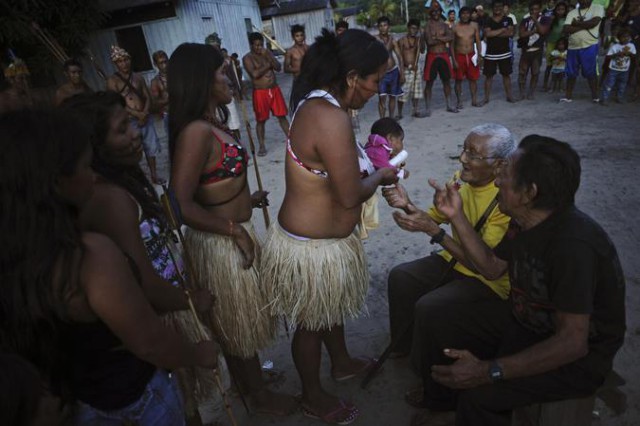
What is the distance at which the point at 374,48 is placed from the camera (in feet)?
5.87

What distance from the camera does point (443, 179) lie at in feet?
16.5

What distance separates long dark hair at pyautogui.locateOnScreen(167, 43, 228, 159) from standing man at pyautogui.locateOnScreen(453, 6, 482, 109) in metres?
7.40

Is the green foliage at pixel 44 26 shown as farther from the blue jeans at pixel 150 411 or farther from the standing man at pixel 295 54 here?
the blue jeans at pixel 150 411

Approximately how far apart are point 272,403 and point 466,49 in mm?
7874

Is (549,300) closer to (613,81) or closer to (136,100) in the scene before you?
(136,100)

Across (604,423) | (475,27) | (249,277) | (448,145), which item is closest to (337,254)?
(249,277)

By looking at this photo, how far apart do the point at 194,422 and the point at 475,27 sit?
27.4ft

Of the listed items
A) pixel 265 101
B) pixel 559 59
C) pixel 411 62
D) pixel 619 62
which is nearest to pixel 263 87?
pixel 265 101

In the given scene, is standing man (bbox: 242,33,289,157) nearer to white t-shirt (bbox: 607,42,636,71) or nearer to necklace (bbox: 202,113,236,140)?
necklace (bbox: 202,113,236,140)

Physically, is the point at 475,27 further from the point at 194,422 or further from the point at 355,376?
the point at 194,422

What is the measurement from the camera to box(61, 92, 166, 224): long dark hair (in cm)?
153

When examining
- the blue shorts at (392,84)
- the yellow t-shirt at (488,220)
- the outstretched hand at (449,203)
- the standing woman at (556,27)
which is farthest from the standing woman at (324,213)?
the standing woman at (556,27)

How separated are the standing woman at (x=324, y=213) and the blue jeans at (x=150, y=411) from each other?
0.77 m

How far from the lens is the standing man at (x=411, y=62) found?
26.1 feet
